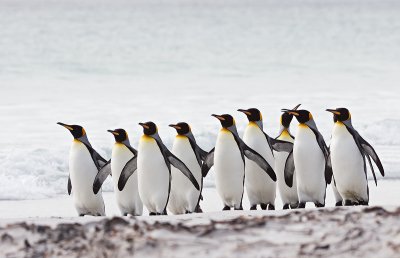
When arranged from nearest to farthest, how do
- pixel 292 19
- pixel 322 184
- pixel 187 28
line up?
pixel 322 184, pixel 187 28, pixel 292 19

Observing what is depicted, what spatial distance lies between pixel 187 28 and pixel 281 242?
1755 inches

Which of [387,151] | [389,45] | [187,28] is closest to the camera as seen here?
[387,151]

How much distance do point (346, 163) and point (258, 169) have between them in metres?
0.68

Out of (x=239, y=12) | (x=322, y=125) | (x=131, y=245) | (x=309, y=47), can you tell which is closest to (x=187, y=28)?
(x=309, y=47)

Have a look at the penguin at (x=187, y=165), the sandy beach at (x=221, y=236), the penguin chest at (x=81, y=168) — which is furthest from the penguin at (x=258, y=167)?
the sandy beach at (x=221, y=236)

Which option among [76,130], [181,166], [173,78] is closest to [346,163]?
[181,166]

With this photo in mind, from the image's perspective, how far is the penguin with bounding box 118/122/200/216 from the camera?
647 centimetres

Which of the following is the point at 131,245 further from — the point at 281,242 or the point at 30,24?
the point at 30,24

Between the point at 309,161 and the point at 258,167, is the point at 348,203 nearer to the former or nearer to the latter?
the point at 309,161

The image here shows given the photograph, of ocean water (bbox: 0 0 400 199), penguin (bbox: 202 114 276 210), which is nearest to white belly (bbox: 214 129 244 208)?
penguin (bbox: 202 114 276 210)

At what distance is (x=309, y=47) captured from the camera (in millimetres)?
36719

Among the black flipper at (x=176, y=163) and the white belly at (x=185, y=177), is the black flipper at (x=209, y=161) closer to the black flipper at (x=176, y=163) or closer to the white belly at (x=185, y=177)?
the white belly at (x=185, y=177)

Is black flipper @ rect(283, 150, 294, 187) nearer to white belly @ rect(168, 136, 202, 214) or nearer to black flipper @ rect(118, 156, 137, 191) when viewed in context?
white belly @ rect(168, 136, 202, 214)

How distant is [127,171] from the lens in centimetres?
658
